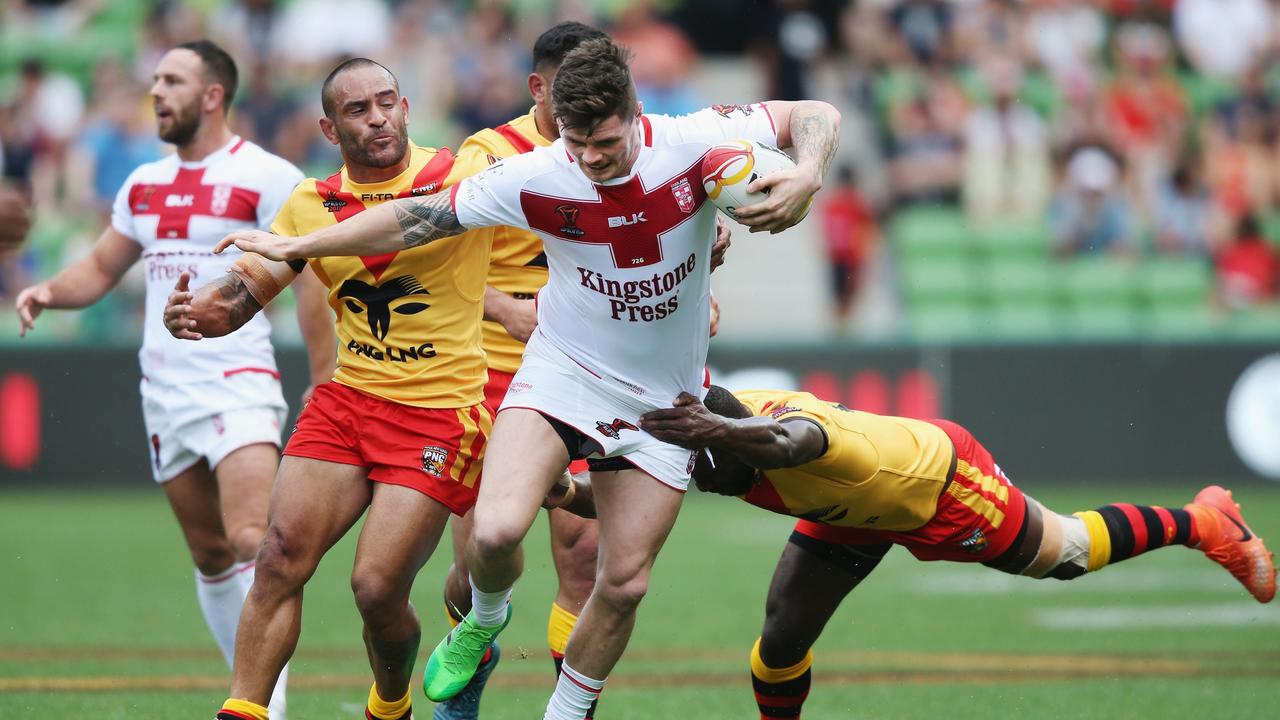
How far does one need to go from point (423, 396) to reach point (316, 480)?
52 cm

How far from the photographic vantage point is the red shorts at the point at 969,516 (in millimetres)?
6191

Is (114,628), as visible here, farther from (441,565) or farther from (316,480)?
(316,480)

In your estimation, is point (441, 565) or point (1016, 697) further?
point (441, 565)

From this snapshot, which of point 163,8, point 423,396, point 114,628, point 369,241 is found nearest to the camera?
point 369,241

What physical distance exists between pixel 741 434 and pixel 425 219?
140 cm

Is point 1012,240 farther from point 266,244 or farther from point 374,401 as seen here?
point 266,244

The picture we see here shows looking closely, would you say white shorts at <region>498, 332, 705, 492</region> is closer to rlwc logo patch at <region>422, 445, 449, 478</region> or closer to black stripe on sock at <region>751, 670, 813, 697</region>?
rlwc logo patch at <region>422, 445, 449, 478</region>

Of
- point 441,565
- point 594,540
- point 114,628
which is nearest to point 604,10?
point 441,565

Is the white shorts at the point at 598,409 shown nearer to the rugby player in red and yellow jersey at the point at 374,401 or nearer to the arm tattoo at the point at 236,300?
the rugby player in red and yellow jersey at the point at 374,401

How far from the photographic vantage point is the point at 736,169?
549 cm

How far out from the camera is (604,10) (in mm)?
19422

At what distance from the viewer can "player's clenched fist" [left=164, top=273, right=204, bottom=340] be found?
5.94 meters

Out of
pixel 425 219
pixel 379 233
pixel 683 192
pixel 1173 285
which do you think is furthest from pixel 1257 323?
pixel 379 233

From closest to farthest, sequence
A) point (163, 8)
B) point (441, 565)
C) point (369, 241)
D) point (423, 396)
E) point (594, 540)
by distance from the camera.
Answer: point (369, 241)
point (423, 396)
point (594, 540)
point (441, 565)
point (163, 8)
